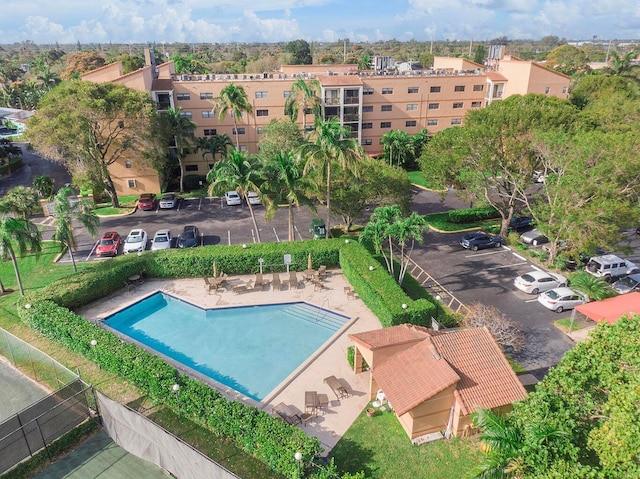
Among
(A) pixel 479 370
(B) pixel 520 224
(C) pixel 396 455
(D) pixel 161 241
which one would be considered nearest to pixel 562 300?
(A) pixel 479 370

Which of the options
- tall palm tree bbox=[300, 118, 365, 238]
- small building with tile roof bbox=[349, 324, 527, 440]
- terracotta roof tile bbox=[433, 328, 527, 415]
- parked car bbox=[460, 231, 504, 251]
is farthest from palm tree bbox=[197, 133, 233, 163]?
terracotta roof tile bbox=[433, 328, 527, 415]

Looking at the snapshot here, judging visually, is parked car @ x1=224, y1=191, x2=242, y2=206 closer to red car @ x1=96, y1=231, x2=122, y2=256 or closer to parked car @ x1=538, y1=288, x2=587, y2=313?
red car @ x1=96, y1=231, x2=122, y2=256

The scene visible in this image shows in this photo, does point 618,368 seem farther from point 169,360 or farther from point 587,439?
point 169,360

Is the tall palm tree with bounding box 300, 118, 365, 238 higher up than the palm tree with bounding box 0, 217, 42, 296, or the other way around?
the tall palm tree with bounding box 300, 118, 365, 238

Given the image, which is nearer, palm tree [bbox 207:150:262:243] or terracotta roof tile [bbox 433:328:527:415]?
terracotta roof tile [bbox 433:328:527:415]

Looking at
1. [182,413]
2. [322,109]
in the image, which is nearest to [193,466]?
[182,413]

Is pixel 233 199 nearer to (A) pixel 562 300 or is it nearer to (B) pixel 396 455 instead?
(A) pixel 562 300

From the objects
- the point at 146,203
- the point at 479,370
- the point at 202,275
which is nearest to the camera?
the point at 479,370

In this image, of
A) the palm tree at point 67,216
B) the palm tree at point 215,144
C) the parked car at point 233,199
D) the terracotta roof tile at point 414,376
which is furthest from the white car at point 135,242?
the terracotta roof tile at point 414,376
